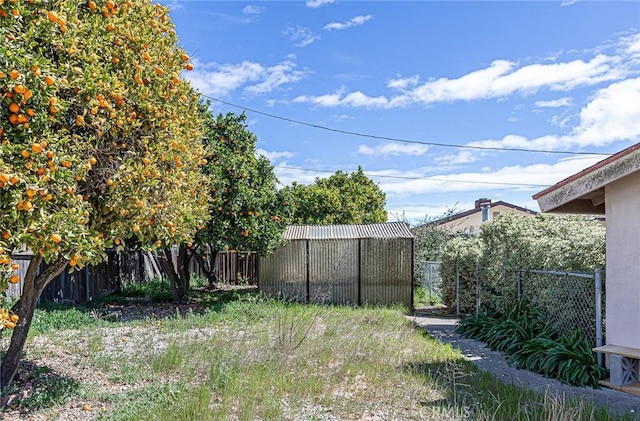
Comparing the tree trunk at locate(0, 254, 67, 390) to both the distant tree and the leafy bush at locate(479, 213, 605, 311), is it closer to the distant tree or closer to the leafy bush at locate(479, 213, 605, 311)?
the leafy bush at locate(479, 213, 605, 311)

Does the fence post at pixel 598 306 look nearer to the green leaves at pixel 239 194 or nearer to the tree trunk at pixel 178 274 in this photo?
the green leaves at pixel 239 194

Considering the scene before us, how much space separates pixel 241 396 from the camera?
4578 millimetres

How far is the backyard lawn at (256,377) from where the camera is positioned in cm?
436

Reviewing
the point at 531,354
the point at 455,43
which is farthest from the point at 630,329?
the point at 455,43

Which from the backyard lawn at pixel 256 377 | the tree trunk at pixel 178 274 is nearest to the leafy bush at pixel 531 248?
the backyard lawn at pixel 256 377

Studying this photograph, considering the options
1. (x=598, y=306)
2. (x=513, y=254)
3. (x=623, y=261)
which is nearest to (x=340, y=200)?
(x=513, y=254)

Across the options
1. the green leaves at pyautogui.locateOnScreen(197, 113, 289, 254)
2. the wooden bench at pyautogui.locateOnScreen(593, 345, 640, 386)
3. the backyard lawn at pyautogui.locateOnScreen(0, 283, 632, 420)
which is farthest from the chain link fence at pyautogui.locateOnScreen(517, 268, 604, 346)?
the green leaves at pyautogui.locateOnScreen(197, 113, 289, 254)

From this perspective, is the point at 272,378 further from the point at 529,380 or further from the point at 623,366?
the point at 623,366

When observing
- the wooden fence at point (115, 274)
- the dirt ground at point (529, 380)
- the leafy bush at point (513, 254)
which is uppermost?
the leafy bush at point (513, 254)

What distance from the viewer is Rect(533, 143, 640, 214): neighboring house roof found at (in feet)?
18.8

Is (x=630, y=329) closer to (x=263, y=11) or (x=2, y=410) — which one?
(x=2, y=410)

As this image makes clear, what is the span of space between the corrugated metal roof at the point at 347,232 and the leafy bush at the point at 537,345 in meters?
4.47

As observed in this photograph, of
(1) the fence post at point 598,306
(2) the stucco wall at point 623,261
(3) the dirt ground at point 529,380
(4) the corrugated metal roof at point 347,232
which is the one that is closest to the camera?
(3) the dirt ground at point 529,380

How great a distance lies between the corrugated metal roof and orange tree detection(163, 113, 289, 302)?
1346 mm
